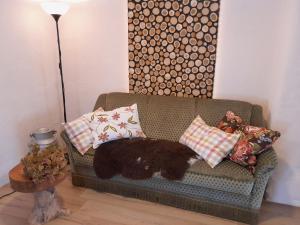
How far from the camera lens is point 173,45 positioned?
2570mm

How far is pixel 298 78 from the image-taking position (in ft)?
6.31

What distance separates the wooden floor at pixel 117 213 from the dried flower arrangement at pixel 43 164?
17.9 inches

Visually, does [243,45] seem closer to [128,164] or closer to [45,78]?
[128,164]

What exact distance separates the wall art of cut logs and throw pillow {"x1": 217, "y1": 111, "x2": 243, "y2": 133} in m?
0.45

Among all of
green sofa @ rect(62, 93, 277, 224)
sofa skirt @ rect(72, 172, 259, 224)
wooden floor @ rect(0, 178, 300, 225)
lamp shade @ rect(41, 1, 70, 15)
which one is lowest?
wooden floor @ rect(0, 178, 300, 225)

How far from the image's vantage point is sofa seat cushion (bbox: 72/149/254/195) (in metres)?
1.81

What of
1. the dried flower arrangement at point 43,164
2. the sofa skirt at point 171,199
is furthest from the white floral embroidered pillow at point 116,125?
the dried flower arrangement at point 43,164

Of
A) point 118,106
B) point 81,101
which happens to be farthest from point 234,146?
point 81,101

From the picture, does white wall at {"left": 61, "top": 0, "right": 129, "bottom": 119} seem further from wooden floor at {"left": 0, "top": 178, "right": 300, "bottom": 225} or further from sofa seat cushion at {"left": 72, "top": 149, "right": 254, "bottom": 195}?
sofa seat cushion at {"left": 72, "top": 149, "right": 254, "bottom": 195}

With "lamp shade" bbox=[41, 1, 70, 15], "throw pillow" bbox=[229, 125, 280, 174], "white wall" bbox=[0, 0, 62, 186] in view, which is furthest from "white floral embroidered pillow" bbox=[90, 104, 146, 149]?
"lamp shade" bbox=[41, 1, 70, 15]

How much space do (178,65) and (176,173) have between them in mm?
1185

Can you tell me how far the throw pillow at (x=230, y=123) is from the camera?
213 cm

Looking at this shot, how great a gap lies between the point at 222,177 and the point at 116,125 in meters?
1.07

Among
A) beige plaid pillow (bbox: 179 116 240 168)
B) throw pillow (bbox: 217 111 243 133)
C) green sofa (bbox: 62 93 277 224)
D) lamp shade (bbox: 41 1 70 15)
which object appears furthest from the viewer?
lamp shade (bbox: 41 1 70 15)
